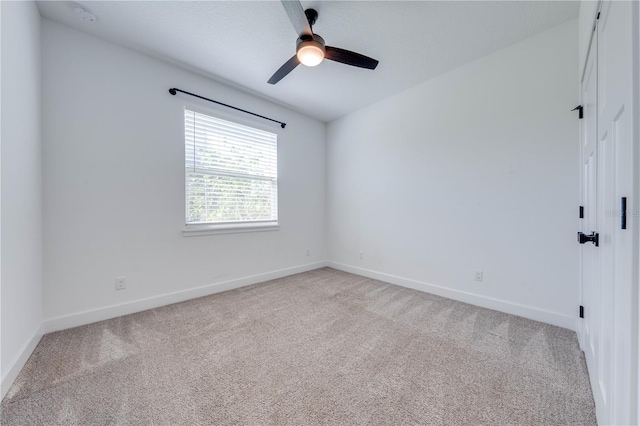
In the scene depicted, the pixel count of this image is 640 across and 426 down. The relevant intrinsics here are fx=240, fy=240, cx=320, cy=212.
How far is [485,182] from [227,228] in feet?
10.1

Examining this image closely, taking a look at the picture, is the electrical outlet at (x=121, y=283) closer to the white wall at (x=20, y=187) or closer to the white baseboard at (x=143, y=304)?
the white baseboard at (x=143, y=304)

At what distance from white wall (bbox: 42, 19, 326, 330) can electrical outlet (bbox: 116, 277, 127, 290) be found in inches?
1.5

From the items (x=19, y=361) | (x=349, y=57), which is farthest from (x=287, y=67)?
(x=19, y=361)

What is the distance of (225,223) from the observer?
10.4 feet

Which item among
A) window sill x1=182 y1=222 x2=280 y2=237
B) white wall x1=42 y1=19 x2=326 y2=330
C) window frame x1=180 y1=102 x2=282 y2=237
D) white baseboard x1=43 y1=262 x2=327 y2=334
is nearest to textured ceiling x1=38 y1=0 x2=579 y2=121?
white wall x1=42 y1=19 x2=326 y2=330

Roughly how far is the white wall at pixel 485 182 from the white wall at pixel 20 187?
3.47m

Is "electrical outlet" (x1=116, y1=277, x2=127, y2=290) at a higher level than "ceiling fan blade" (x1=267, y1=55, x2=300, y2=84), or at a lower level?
lower

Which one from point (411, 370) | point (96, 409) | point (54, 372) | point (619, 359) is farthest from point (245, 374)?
point (619, 359)

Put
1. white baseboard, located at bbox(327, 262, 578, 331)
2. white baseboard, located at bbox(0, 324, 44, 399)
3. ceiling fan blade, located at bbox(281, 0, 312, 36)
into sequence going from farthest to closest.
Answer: white baseboard, located at bbox(327, 262, 578, 331) → ceiling fan blade, located at bbox(281, 0, 312, 36) → white baseboard, located at bbox(0, 324, 44, 399)

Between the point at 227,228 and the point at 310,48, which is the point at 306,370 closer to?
the point at 227,228

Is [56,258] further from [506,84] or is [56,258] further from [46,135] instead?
[506,84]

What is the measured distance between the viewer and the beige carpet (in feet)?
4.14

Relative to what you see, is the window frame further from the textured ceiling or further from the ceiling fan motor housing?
the ceiling fan motor housing

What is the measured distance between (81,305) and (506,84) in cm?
461
